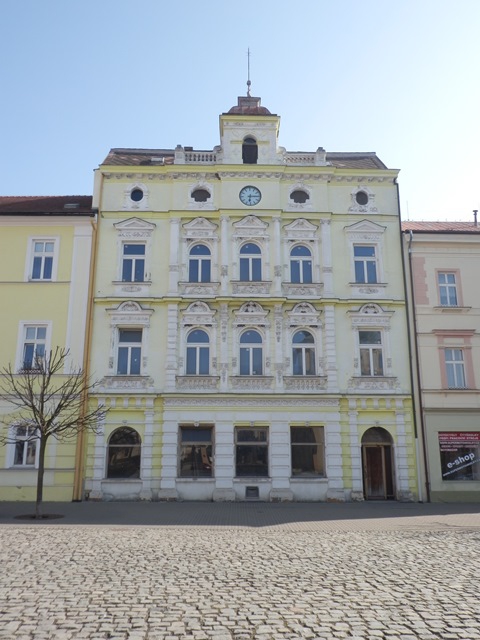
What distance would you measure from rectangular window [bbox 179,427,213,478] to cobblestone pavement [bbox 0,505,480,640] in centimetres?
917

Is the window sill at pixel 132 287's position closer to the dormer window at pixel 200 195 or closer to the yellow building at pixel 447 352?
the dormer window at pixel 200 195

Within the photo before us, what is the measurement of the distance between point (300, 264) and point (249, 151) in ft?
19.6

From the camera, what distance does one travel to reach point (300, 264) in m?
25.2

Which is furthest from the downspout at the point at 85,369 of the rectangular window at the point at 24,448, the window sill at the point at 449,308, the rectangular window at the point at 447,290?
the rectangular window at the point at 447,290

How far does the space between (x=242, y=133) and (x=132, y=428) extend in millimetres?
14131

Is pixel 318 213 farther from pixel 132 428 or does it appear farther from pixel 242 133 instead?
pixel 132 428

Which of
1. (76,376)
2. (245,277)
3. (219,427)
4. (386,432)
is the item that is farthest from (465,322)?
(76,376)

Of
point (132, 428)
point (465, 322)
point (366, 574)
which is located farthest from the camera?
point (465, 322)

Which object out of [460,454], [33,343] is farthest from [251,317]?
[460,454]

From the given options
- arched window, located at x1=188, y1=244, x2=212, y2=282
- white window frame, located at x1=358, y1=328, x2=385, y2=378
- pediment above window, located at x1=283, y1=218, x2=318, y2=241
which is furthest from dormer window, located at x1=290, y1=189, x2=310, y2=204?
white window frame, located at x1=358, y1=328, x2=385, y2=378

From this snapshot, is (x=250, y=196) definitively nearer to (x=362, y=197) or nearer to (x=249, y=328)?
(x=362, y=197)

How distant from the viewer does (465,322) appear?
81.5ft

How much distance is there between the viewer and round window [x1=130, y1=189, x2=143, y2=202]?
25.8m

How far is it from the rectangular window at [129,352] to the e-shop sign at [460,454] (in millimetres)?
12951
